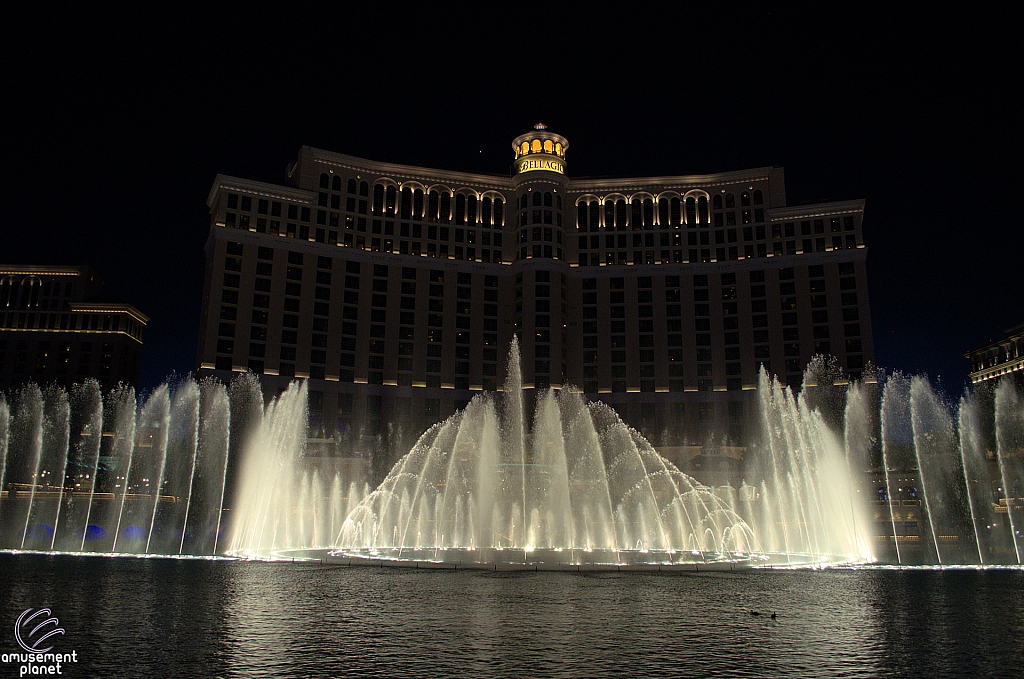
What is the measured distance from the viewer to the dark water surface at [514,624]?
45.1 ft

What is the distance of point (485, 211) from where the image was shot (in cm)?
10894

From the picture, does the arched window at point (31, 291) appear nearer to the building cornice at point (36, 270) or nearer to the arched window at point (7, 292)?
the building cornice at point (36, 270)

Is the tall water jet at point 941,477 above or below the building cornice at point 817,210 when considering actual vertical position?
below

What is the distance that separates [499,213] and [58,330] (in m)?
85.1

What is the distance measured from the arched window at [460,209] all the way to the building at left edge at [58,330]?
237 ft

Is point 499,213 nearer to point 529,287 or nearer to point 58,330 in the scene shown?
point 529,287

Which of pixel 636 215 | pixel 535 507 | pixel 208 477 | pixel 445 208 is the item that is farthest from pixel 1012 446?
pixel 208 477

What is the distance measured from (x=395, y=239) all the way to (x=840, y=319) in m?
60.2

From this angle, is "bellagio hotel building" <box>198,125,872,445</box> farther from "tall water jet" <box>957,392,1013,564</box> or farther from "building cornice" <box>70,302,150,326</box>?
"building cornice" <box>70,302,150,326</box>

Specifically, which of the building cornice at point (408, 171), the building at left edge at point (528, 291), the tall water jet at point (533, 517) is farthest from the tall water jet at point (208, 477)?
the building cornice at point (408, 171)

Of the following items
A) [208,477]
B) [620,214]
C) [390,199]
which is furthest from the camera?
[620,214]

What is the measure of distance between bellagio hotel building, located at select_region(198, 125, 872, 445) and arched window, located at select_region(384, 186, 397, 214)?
206 mm

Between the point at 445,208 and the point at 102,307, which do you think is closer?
the point at 445,208

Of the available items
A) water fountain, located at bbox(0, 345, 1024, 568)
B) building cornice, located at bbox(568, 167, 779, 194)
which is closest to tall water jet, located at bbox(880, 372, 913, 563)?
water fountain, located at bbox(0, 345, 1024, 568)
